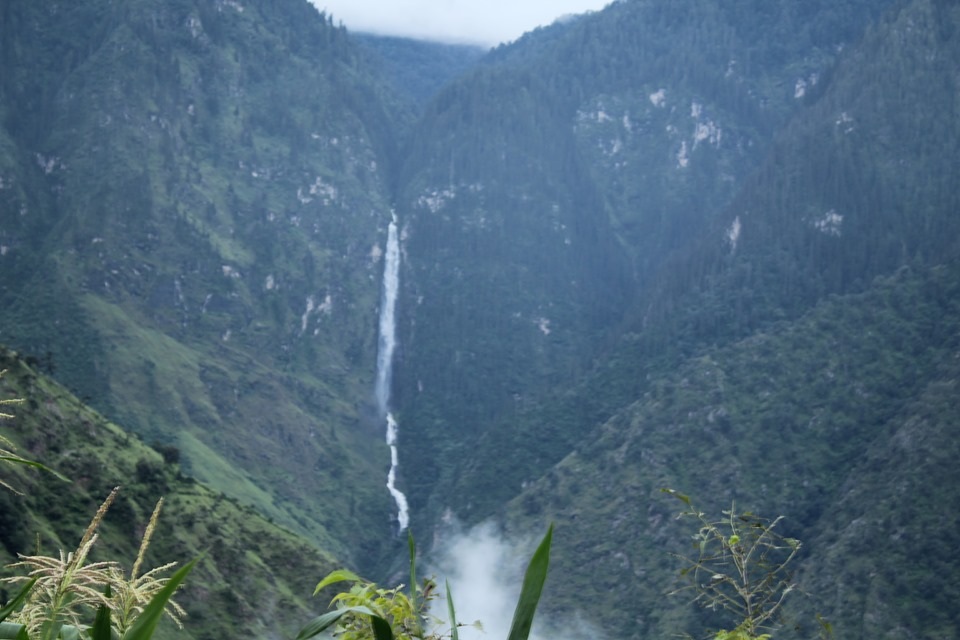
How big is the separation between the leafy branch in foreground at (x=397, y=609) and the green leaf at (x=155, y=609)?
0.84 metres

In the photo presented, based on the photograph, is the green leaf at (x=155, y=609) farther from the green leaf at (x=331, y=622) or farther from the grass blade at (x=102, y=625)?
the green leaf at (x=331, y=622)

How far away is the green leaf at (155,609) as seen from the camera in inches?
210

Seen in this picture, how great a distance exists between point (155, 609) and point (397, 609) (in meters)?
2.64

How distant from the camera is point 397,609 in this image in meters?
7.90

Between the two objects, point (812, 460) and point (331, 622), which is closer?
point (331, 622)

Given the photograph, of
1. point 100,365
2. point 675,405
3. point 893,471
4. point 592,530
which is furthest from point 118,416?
point 893,471

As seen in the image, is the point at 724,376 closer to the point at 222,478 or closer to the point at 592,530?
the point at 592,530

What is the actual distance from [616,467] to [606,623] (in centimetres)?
3424

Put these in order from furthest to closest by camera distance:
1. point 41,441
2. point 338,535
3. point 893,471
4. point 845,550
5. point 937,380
Answer: 1. point 338,535
2. point 937,380
3. point 893,471
4. point 845,550
5. point 41,441

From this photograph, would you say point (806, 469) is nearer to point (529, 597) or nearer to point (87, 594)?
point (529, 597)

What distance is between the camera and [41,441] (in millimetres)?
97188

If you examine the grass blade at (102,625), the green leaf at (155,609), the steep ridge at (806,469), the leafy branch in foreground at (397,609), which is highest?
the green leaf at (155,609)

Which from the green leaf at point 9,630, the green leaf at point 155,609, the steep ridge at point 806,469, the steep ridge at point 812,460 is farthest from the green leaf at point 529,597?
the steep ridge at point 806,469

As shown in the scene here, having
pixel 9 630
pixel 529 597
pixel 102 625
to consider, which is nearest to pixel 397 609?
pixel 529 597
